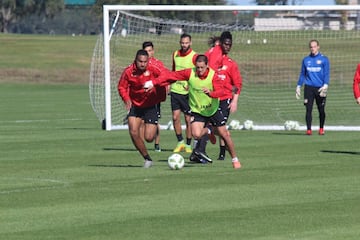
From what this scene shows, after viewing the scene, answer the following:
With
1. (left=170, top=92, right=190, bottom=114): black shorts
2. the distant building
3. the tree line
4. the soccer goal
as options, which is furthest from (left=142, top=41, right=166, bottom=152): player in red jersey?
the tree line

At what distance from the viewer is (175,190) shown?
620 inches

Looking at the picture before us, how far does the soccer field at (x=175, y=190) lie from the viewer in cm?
1242

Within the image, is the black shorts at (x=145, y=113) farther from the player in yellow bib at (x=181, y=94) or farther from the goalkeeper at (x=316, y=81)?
the goalkeeper at (x=316, y=81)

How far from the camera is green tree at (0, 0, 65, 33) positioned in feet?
336

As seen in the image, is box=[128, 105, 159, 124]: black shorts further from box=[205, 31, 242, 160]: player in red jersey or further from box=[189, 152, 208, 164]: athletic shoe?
box=[205, 31, 242, 160]: player in red jersey

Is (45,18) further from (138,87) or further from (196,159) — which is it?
(138,87)

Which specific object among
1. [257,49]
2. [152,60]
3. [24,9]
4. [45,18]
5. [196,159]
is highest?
[152,60]

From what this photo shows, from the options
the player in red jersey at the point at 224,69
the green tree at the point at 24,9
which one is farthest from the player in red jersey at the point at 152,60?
the green tree at the point at 24,9

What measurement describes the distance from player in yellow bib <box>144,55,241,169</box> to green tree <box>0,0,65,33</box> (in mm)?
83155

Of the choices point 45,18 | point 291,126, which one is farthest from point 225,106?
point 45,18

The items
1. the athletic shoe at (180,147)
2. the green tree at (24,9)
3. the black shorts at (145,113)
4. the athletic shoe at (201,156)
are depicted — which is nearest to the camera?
the black shorts at (145,113)

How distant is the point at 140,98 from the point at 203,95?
1.10 metres

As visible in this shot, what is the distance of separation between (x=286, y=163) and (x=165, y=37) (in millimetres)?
17735

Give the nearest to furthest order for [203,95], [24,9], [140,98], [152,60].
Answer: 1. [203,95]
2. [140,98]
3. [152,60]
4. [24,9]
